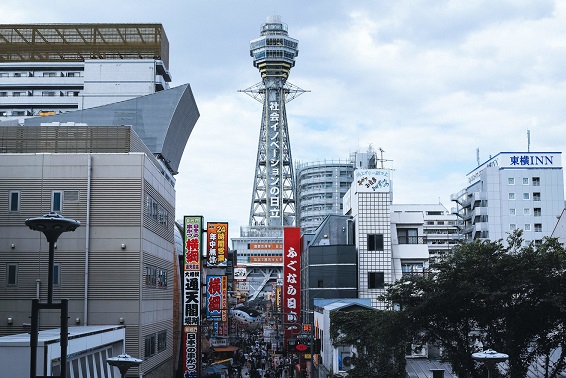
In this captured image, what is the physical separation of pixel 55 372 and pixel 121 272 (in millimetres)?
12007

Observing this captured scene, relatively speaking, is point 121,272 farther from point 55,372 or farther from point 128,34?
point 128,34

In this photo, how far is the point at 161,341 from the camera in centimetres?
4175

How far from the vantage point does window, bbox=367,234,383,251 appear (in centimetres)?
7138

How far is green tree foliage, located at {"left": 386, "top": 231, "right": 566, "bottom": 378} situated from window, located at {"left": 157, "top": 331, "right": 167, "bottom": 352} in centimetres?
1323

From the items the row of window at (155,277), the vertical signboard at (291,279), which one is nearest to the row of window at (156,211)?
the row of window at (155,277)

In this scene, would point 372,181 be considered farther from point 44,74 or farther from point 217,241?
point 44,74

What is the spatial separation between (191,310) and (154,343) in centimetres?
757

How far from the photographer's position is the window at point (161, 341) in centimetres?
4053

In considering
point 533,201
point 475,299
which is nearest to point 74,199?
point 475,299

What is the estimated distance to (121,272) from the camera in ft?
114

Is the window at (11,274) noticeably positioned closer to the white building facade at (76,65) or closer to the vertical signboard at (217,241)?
the vertical signboard at (217,241)

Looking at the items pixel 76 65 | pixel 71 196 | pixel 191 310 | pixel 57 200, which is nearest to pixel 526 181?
pixel 76 65

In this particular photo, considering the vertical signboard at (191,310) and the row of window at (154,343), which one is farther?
the vertical signboard at (191,310)

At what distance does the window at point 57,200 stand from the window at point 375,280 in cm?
4117
